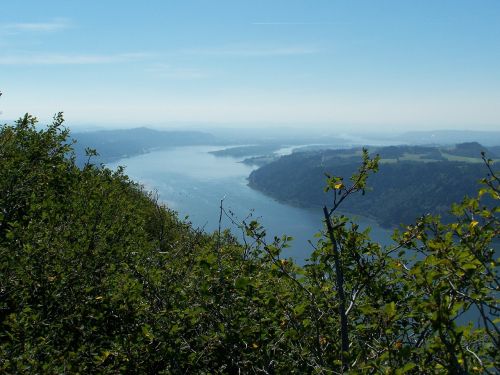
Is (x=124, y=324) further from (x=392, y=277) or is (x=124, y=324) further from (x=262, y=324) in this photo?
(x=392, y=277)

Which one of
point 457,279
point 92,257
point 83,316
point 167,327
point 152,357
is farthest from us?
point 92,257

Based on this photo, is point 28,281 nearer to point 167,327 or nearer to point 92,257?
point 92,257

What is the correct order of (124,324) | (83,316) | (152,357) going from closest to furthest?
(152,357) → (124,324) → (83,316)

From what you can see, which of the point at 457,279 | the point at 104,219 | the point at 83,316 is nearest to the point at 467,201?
the point at 457,279

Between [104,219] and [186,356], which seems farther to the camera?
Answer: [104,219]

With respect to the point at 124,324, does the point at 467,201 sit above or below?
above

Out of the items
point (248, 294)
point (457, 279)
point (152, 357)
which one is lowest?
A: point (152, 357)

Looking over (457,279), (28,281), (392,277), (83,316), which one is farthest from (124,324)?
(457,279)
